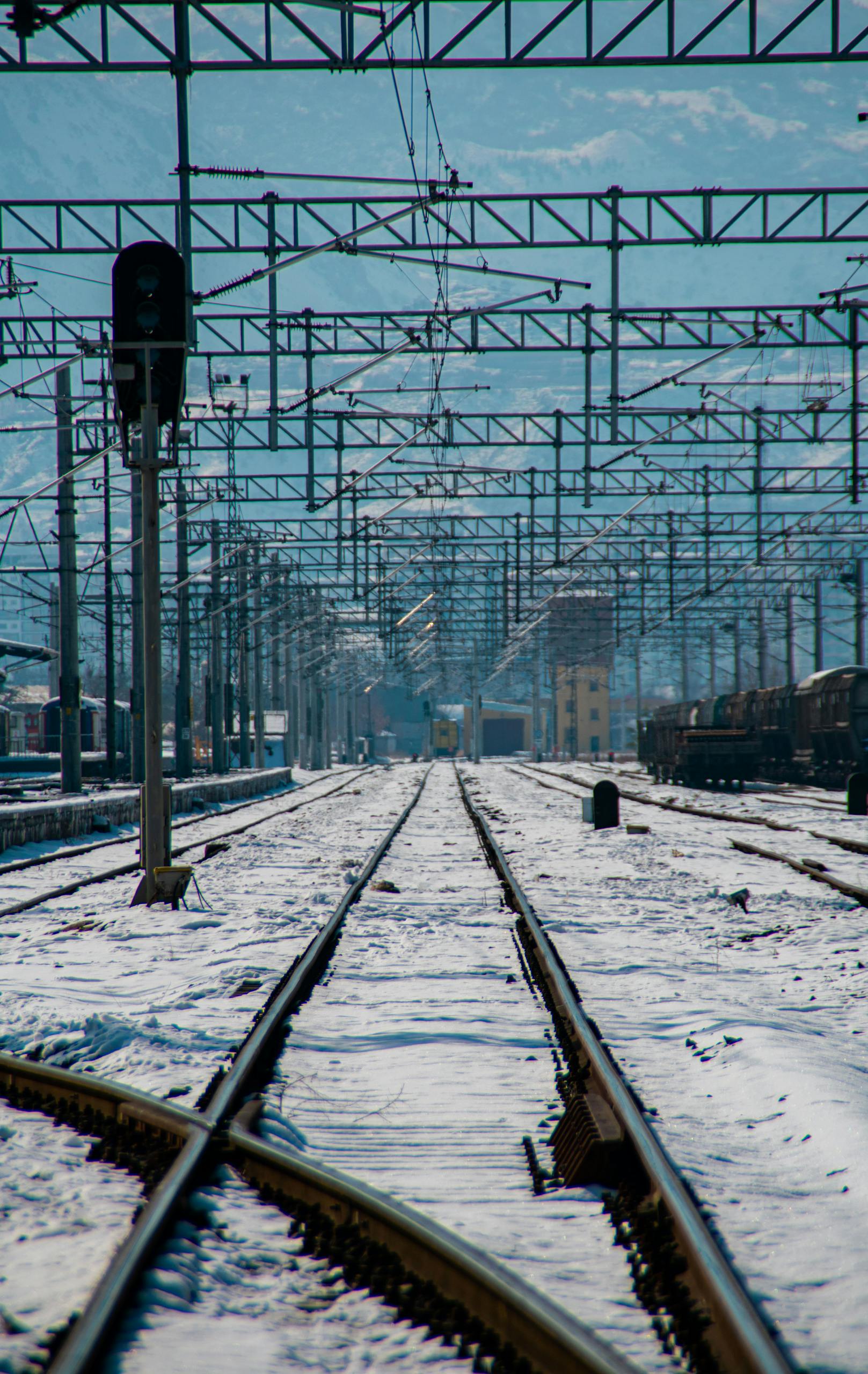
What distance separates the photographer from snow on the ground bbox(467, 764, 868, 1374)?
3629 millimetres

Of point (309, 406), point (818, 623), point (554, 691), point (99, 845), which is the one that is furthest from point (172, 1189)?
point (554, 691)

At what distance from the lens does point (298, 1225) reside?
12.9 ft

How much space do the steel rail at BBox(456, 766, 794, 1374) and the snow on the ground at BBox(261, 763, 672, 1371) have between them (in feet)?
0.54

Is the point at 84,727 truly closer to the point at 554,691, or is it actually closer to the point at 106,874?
the point at 554,691

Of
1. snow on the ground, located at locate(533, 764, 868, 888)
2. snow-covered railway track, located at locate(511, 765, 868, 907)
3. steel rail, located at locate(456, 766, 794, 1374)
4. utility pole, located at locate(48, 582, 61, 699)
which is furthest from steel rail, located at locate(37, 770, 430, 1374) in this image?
utility pole, located at locate(48, 582, 61, 699)

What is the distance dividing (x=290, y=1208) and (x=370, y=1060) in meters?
1.79

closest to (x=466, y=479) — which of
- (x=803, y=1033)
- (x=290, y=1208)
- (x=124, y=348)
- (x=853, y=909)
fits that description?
(x=124, y=348)

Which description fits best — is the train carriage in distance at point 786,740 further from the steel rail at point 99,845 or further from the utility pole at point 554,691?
the utility pole at point 554,691

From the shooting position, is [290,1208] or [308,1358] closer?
[308,1358]

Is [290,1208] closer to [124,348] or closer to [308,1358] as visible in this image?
[308,1358]

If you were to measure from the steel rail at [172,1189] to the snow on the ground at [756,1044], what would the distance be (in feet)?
5.60

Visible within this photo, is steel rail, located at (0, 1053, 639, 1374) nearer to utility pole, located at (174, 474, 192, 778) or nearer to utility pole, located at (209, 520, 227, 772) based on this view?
utility pole, located at (174, 474, 192, 778)

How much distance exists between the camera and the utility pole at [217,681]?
133 ft

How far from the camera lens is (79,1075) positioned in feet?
17.3
